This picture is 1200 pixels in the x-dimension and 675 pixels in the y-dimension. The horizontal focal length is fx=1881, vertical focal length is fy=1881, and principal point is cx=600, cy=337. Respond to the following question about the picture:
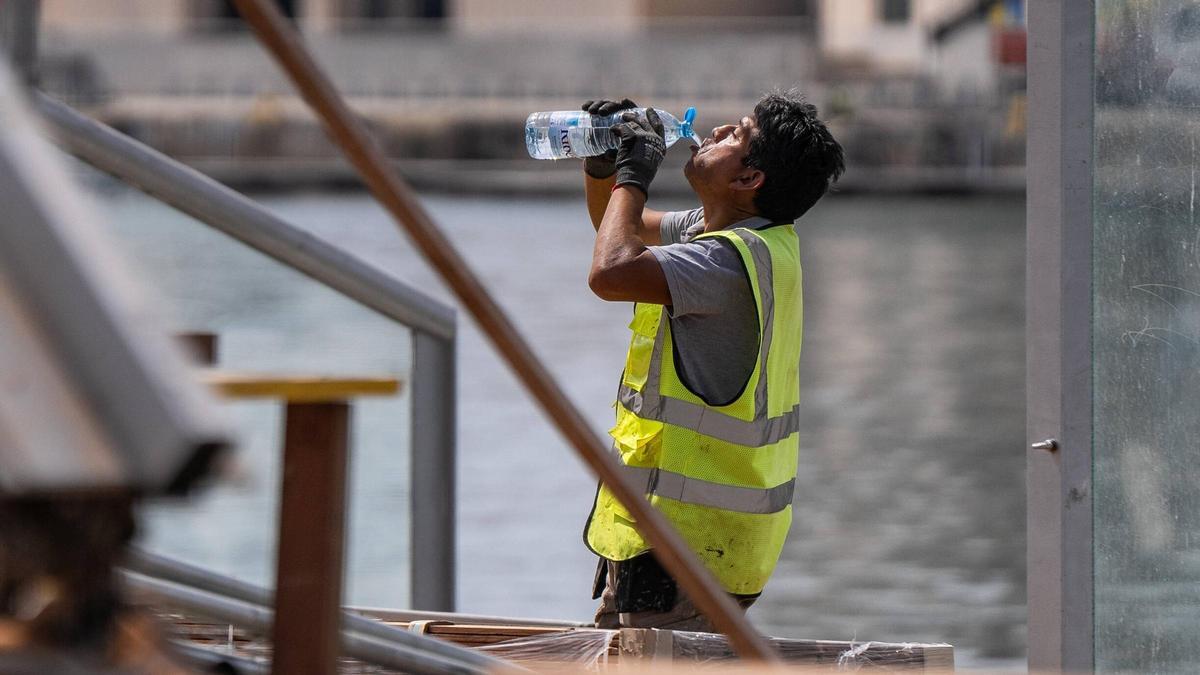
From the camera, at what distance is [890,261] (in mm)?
29562

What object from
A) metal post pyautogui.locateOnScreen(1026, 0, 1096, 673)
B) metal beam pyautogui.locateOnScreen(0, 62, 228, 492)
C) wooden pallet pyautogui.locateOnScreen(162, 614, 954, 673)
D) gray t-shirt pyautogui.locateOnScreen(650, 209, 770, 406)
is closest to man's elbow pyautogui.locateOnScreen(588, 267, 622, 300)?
gray t-shirt pyautogui.locateOnScreen(650, 209, 770, 406)

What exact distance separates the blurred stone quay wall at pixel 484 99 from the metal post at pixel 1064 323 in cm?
3901

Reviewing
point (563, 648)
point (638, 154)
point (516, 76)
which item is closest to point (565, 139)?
point (638, 154)

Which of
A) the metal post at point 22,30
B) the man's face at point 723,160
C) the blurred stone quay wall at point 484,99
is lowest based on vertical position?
the man's face at point 723,160

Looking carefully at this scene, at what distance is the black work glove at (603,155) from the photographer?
389cm

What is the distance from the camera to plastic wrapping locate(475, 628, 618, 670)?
12.2ft

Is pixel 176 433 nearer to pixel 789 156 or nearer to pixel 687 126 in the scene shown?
pixel 789 156

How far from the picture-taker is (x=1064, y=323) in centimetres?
373

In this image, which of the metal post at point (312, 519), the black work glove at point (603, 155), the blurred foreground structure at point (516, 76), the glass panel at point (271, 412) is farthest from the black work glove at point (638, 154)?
the blurred foreground structure at point (516, 76)

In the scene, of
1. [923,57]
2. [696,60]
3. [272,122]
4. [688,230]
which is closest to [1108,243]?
[688,230]

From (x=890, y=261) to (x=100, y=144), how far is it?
25960 millimetres

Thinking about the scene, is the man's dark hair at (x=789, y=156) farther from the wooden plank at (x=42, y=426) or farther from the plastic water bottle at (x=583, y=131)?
the wooden plank at (x=42, y=426)

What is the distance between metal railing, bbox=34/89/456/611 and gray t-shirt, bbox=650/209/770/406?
1.17 m

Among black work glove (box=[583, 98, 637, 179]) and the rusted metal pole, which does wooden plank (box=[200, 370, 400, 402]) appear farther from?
black work glove (box=[583, 98, 637, 179])
